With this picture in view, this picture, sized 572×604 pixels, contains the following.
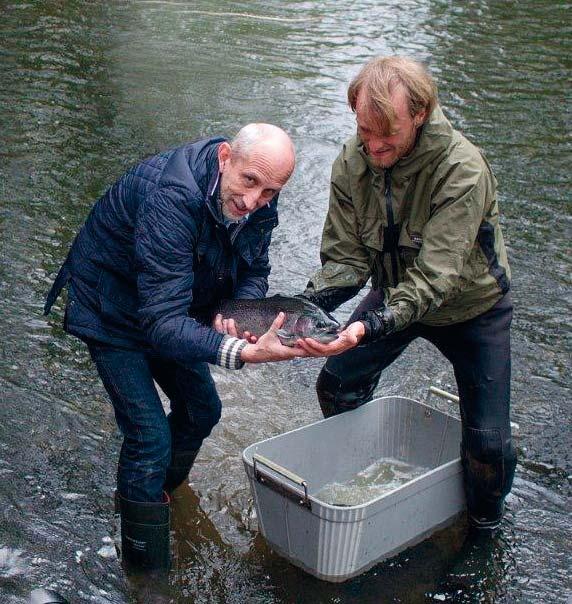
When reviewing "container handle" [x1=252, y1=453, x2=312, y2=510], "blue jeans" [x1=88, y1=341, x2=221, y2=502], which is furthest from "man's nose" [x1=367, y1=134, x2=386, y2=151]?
"container handle" [x1=252, y1=453, x2=312, y2=510]

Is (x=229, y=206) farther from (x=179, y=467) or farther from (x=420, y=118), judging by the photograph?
(x=179, y=467)

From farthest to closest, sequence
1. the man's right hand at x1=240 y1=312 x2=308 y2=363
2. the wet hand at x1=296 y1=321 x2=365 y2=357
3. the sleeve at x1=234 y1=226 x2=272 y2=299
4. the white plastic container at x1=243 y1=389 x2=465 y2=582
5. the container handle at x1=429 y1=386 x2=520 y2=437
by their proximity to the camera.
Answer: the container handle at x1=429 y1=386 x2=520 y2=437 → the sleeve at x1=234 y1=226 x2=272 y2=299 → the white plastic container at x1=243 y1=389 x2=465 y2=582 → the wet hand at x1=296 y1=321 x2=365 y2=357 → the man's right hand at x1=240 y1=312 x2=308 y2=363

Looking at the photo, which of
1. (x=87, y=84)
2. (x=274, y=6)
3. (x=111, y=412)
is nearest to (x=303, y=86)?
(x=87, y=84)

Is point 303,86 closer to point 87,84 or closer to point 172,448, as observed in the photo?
point 87,84

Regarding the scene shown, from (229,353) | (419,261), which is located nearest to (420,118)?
(419,261)

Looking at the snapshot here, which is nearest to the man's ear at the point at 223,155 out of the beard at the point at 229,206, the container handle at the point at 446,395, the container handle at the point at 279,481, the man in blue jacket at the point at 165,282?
the man in blue jacket at the point at 165,282

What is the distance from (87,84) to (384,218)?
7.98 meters

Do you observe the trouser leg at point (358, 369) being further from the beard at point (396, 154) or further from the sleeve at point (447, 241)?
the beard at point (396, 154)

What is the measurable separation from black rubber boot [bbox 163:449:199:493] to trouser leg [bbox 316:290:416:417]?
69 cm

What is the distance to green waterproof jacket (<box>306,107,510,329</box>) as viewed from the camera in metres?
3.89

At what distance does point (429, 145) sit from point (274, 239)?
13.4 ft

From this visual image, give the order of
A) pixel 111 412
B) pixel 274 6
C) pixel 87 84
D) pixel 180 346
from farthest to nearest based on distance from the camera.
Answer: pixel 274 6
pixel 87 84
pixel 111 412
pixel 180 346

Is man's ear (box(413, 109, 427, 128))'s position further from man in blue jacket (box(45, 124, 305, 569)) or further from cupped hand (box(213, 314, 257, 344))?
cupped hand (box(213, 314, 257, 344))

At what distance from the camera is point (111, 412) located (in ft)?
17.7
